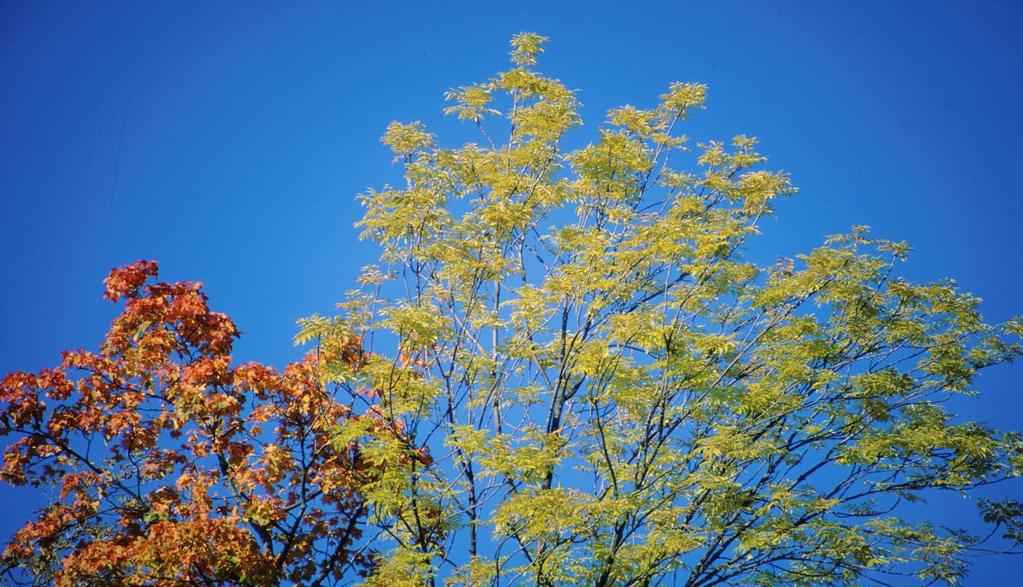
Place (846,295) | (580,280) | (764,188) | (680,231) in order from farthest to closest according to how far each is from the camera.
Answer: (764,188)
(846,295)
(580,280)
(680,231)

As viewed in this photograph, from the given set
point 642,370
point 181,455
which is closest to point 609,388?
point 642,370

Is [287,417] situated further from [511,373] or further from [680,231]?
[680,231]

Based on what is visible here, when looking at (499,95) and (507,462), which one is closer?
(507,462)

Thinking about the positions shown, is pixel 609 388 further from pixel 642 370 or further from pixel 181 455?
pixel 181 455

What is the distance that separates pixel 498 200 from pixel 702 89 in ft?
8.97

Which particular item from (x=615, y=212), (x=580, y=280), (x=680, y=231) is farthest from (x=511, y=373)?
(x=680, y=231)

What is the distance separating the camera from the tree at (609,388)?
624 centimetres

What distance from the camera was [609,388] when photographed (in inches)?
265

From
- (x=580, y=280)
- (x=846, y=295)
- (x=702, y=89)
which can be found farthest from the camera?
(x=702, y=89)

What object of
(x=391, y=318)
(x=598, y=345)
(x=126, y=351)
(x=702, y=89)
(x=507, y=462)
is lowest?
(x=507, y=462)

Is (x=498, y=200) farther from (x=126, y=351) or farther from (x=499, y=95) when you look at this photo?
(x=126, y=351)

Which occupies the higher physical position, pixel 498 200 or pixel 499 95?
pixel 499 95

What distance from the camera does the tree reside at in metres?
6.24

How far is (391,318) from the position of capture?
6441mm
